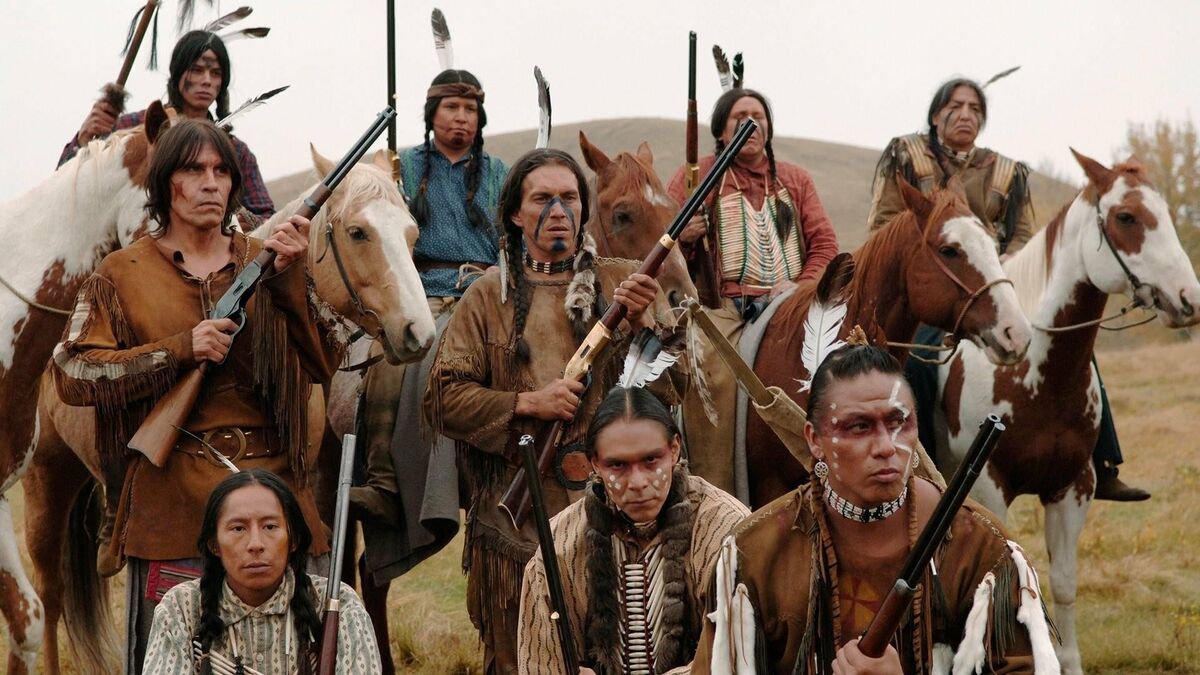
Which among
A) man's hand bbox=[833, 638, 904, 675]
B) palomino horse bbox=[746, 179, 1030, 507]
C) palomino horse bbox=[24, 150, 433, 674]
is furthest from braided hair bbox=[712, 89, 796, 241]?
man's hand bbox=[833, 638, 904, 675]

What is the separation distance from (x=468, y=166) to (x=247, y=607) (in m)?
2.97

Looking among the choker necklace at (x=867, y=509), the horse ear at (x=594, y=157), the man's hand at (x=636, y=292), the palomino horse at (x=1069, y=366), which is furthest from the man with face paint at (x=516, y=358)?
the palomino horse at (x=1069, y=366)

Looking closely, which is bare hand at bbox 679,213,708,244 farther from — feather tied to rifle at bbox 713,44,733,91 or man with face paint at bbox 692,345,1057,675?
man with face paint at bbox 692,345,1057,675

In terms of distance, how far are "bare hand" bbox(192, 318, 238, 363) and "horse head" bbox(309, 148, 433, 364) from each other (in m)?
0.68

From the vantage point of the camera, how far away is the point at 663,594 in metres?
4.04

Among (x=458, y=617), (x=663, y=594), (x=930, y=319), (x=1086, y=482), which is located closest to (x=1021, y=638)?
(x=663, y=594)

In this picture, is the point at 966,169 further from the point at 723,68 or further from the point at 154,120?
the point at 154,120

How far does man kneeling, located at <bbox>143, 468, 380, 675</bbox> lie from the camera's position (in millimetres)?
3986

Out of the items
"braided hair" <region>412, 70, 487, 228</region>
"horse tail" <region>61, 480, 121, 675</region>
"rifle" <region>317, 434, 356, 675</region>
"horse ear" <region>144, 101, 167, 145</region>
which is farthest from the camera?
"horse tail" <region>61, 480, 121, 675</region>

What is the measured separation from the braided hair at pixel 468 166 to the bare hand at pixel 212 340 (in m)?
2.27

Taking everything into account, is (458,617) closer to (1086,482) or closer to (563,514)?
(1086,482)

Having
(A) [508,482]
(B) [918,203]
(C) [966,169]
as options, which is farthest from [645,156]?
(A) [508,482]

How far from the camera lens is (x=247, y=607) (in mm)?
4031

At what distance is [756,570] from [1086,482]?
4.48 meters
